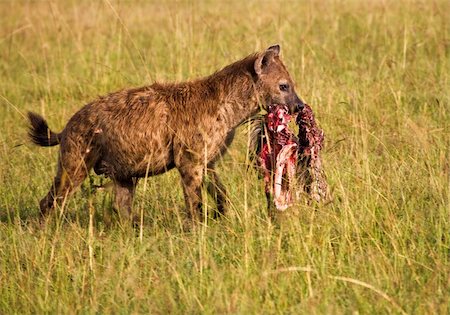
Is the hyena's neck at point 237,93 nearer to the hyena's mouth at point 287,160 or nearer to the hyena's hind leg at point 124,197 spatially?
the hyena's mouth at point 287,160

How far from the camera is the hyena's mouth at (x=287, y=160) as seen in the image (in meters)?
4.98

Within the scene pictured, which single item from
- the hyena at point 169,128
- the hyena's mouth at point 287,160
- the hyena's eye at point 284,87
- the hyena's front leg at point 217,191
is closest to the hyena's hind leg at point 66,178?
the hyena at point 169,128

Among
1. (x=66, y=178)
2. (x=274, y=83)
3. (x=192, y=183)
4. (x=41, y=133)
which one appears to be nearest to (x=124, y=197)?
(x=66, y=178)

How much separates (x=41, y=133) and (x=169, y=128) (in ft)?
2.90

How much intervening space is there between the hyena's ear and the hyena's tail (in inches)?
50.4

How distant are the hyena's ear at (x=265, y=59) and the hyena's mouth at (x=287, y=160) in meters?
0.53

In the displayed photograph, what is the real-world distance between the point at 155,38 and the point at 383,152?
419cm

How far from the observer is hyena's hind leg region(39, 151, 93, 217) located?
560 cm

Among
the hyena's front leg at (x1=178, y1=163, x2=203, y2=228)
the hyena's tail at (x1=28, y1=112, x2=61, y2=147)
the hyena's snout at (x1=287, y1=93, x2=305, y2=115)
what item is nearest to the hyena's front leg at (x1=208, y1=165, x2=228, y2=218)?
the hyena's front leg at (x1=178, y1=163, x2=203, y2=228)

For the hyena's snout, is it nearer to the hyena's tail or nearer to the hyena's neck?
the hyena's neck

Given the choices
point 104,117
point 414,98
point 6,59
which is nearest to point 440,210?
point 104,117

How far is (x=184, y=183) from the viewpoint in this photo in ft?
18.1

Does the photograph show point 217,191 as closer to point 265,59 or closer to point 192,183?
point 192,183

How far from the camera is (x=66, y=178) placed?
5.62 meters
